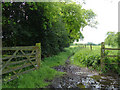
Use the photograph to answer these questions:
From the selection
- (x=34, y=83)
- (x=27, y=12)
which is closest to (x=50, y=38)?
(x=27, y=12)

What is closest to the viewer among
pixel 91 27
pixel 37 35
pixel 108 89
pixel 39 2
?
pixel 108 89

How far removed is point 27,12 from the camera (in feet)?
31.2

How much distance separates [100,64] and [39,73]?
5065mm

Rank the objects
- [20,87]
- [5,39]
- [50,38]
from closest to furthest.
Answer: [20,87]
[5,39]
[50,38]

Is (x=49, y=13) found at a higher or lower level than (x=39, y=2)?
lower

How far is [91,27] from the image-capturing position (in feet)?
144

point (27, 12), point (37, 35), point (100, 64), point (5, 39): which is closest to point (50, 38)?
point (37, 35)

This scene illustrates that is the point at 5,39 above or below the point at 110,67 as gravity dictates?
above

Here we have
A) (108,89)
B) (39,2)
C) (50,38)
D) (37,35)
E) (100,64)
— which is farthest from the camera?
(50,38)

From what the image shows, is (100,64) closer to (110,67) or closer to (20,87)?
(110,67)

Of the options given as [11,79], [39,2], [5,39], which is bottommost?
[11,79]

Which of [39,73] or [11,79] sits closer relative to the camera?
[11,79]

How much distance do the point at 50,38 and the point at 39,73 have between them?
21.6 feet

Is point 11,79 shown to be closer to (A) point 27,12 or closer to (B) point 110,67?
(A) point 27,12
